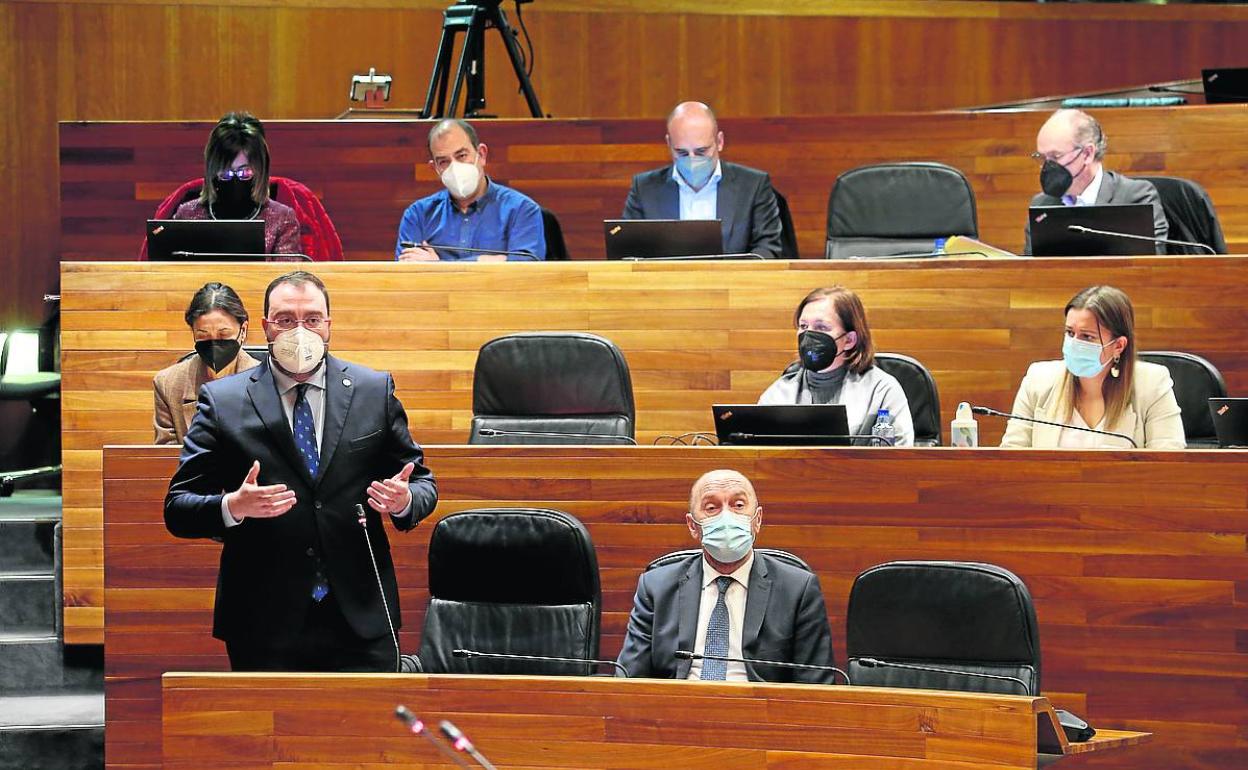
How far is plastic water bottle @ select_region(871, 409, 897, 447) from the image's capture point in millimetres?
3169

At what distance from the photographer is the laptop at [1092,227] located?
3.68 m

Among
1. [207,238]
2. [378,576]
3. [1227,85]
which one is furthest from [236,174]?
[1227,85]

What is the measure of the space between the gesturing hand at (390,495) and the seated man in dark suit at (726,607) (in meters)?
0.48

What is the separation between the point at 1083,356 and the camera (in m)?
3.16

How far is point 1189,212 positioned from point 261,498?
2.46 m

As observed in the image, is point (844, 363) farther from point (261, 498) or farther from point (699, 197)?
point (261, 498)

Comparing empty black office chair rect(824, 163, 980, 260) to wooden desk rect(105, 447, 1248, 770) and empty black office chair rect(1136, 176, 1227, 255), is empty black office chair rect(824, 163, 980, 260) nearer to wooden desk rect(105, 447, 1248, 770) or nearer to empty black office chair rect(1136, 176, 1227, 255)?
empty black office chair rect(1136, 176, 1227, 255)

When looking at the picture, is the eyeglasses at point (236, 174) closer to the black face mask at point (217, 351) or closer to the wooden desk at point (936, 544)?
the black face mask at point (217, 351)

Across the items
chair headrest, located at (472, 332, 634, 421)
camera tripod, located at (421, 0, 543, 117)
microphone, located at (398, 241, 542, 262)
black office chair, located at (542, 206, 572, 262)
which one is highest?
camera tripod, located at (421, 0, 543, 117)

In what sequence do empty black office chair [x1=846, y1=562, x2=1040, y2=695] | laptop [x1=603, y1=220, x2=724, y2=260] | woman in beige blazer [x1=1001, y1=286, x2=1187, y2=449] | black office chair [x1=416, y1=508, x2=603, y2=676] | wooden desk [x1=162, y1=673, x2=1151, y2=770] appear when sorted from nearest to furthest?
1. wooden desk [x1=162, y1=673, x2=1151, y2=770]
2. empty black office chair [x1=846, y1=562, x2=1040, y2=695]
3. black office chair [x1=416, y1=508, x2=603, y2=676]
4. woman in beige blazer [x1=1001, y1=286, x2=1187, y2=449]
5. laptop [x1=603, y1=220, x2=724, y2=260]

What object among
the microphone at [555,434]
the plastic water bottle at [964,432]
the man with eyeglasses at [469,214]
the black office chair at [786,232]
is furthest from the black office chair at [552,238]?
the plastic water bottle at [964,432]

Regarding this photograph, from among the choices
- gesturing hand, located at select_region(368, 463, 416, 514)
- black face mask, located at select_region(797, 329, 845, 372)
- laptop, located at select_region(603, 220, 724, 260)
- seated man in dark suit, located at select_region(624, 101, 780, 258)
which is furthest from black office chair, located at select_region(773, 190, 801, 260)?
gesturing hand, located at select_region(368, 463, 416, 514)

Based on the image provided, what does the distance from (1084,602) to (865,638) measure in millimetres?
468

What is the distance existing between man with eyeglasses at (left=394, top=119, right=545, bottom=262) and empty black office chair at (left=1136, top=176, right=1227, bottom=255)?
1.41 metres
